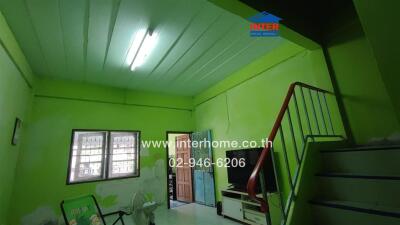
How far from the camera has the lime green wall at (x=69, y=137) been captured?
3812 millimetres

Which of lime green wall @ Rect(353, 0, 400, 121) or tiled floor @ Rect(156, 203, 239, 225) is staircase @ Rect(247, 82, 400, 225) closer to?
lime green wall @ Rect(353, 0, 400, 121)

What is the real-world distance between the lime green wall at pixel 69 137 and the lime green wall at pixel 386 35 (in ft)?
16.1

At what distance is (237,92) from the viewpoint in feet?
14.8

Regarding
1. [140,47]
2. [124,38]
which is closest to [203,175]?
[140,47]

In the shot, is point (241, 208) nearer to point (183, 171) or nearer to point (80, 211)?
point (80, 211)

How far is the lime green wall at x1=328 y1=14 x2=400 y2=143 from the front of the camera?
7.36 ft

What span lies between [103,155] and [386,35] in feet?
17.1

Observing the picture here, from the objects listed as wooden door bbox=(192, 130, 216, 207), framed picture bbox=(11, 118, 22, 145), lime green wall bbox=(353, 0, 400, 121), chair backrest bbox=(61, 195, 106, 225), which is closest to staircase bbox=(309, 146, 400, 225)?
lime green wall bbox=(353, 0, 400, 121)

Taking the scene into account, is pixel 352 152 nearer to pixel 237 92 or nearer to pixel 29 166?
pixel 237 92

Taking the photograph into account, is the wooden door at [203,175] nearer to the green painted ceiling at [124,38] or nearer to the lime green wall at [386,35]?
the green painted ceiling at [124,38]

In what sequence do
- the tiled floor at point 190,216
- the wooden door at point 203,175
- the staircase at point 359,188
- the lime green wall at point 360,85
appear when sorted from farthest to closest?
the wooden door at point 203,175 → the tiled floor at point 190,216 → the lime green wall at point 360,85 → the staircase at point 359,188

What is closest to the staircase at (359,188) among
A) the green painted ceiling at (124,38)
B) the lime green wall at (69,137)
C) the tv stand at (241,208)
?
the tv stand at (241,208)

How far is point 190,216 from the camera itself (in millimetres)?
4145

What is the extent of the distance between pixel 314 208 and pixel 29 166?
195 inches
